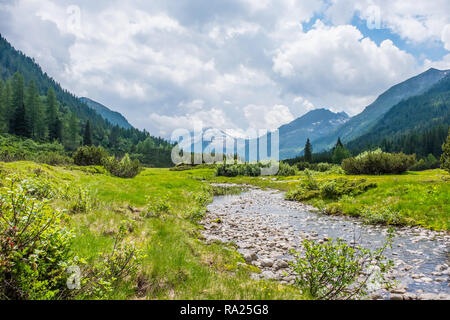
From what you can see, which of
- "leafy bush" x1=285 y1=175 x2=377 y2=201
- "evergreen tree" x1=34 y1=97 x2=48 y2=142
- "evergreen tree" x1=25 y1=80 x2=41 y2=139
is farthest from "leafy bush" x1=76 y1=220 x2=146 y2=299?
"evergreen tree" x1=25 y1=80 x2=41 y2=139

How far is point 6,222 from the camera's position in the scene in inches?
147

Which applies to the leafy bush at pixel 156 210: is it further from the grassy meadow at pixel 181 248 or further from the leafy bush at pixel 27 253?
the leafy bush at pixel 27 253

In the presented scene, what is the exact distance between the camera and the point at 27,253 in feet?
12.7

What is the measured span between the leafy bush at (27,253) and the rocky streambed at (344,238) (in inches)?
227

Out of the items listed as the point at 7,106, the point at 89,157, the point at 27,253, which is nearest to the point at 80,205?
the point at 27,253

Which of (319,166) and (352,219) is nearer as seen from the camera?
(352,219)

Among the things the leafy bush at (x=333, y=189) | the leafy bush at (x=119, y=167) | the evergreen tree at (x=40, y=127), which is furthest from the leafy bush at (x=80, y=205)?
the evergreen tree at (x=40, y=127)

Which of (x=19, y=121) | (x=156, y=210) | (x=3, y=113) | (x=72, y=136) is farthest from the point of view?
(x=72, y=136)

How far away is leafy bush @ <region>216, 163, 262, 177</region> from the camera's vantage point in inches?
3526

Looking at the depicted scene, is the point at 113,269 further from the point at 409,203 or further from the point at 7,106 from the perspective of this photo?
the point at 7,106

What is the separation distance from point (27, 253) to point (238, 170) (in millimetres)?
86621
